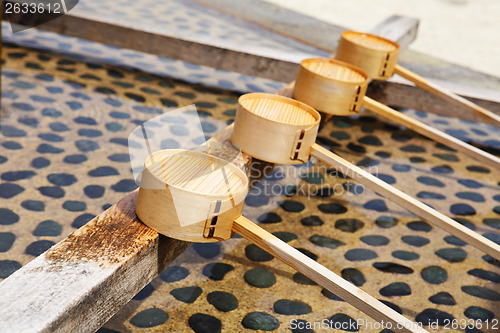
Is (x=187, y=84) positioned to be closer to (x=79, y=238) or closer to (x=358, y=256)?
(x=358, y=256)

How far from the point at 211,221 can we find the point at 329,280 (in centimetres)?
39

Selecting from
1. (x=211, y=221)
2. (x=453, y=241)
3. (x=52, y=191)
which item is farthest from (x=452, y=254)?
(x=52, y=191)

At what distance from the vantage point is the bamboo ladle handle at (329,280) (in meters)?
1.46

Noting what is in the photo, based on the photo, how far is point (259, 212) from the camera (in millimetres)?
2707

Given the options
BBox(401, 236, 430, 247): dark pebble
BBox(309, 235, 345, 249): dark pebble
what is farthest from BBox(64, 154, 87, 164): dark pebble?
BBox(401, 236, 430, 247): dark pebble

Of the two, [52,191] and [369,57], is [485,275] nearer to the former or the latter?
[369,57]

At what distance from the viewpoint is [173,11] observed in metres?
6.15

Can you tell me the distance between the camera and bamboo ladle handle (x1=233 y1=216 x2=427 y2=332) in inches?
57.4

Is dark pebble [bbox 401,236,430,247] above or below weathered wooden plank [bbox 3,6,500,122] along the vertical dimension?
below

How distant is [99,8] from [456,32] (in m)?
4.92

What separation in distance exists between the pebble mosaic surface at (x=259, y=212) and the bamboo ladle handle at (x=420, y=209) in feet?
1.14

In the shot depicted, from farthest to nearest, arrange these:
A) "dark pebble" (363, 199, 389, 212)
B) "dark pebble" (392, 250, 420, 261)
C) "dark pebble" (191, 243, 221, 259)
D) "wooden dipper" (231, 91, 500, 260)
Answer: "dark pebble" (363, 199, 389, 212), "dark pebble" (392, 250, 420, 261), "dark pebble" (191, 243, 221, 259), "wooden dipper" (231, 91, 500, 260)

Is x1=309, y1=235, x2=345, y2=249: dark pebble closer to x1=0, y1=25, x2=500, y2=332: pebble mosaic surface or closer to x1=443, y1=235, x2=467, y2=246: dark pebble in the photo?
x1=0, y1=25, x2=500, y2=332: pebble mosaic surface

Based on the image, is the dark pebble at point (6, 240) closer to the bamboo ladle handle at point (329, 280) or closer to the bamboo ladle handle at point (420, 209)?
the bamboo ladle handle at point (329, 280)
